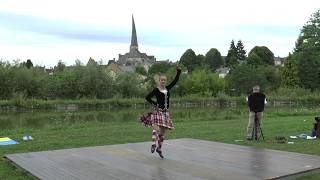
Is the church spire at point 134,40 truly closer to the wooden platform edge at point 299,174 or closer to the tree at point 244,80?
the tree at point 244,80

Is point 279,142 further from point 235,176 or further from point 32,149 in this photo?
point 32,149

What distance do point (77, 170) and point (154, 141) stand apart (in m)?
2.18

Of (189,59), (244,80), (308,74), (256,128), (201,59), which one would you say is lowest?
(256,128)

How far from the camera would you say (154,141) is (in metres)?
10.3

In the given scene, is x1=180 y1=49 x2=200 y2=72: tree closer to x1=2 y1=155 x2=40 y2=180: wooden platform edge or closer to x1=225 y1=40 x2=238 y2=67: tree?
x1=225 y1=40 x2=238 y2=67: tree

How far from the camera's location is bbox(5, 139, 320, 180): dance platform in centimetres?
817

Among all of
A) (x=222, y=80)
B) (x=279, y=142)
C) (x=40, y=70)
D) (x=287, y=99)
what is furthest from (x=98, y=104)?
(x=279, y=142)

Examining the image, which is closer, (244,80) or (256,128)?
(256,128)

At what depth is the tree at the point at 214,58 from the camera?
128000mm

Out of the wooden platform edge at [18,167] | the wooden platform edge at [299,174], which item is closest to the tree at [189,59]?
the wooden platform edge at [18,167]

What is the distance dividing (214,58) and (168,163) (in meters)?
122

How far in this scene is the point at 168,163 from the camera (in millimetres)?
9469

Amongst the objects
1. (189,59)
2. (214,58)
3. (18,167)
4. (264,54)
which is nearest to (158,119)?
(18,167)

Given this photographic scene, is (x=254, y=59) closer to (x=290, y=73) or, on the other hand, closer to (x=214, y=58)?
(x=290, y=73)
